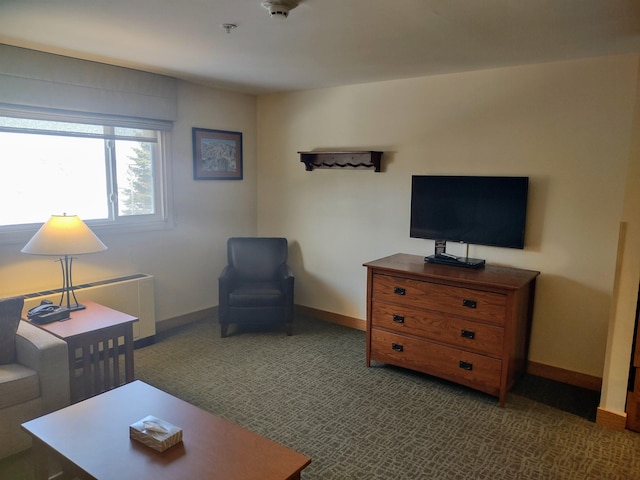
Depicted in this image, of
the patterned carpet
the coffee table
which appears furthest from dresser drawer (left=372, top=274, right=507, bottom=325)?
the coffee table

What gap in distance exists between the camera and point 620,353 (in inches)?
104

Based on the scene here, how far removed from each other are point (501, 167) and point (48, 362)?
3.31m

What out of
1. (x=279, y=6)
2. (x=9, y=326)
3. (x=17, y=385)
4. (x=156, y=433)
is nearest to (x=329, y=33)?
(x=279, y=6)

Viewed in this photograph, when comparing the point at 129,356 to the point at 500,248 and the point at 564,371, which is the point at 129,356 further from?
the point at 564,371

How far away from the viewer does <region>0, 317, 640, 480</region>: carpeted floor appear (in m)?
2.33

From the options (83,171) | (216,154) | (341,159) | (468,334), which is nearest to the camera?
(468,334)

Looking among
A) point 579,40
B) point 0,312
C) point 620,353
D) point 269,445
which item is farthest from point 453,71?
point 0,312

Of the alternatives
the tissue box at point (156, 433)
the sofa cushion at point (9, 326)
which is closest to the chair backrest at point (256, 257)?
the sofa cushion at point (9, 326)

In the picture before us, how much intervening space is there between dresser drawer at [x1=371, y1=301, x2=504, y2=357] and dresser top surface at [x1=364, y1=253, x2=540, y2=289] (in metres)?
0.28

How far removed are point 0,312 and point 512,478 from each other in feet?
9.40

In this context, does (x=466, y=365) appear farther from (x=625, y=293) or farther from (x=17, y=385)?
(x=17, y=385)

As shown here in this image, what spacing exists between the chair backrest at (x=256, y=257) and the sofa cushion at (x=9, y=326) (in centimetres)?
214

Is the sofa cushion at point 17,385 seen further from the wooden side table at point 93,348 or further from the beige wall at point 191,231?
the beige wall at point 191,231

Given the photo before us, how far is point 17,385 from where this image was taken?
91.4 inches
